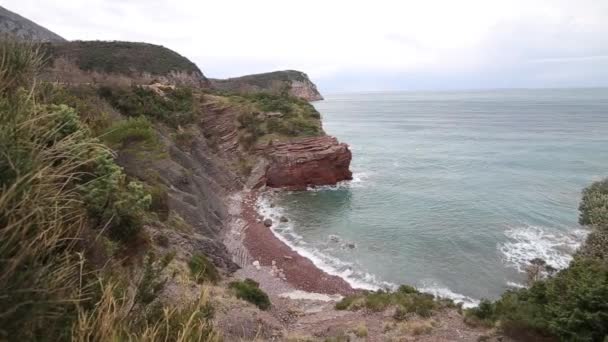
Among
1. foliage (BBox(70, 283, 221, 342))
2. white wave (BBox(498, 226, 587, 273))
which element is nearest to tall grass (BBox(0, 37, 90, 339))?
foliage (BBox(70, 283, 221, 342))

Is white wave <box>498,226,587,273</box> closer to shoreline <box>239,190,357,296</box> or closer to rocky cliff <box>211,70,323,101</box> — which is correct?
shoreline <box>239,190,357,296</box>

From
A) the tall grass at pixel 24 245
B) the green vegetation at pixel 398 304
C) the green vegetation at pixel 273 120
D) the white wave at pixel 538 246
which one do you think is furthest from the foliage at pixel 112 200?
the green vegetation at pixel 273 120

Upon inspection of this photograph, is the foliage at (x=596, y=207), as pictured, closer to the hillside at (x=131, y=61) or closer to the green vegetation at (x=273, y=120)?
the green vegetation at (x=273, y=120)

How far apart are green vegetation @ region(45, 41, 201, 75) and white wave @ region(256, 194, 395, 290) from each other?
40.0 metres

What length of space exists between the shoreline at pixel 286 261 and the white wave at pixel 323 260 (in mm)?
343

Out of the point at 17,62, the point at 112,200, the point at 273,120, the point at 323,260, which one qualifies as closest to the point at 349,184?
the point at 273,120

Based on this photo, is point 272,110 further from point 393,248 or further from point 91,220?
point 91,220

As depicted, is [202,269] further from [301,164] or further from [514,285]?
[301,164]

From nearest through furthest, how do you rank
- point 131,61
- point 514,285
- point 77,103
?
point 77,103 → point 514,285 → point 131,61

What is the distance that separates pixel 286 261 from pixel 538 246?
14589 mm

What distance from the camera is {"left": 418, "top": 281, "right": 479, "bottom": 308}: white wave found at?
1844cm

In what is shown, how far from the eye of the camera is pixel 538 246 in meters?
23.5

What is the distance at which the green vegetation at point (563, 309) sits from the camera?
8.25 meters

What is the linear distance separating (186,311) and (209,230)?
1893cm
